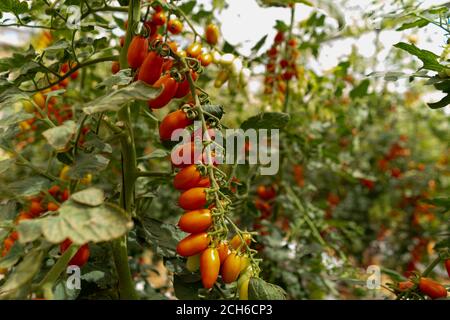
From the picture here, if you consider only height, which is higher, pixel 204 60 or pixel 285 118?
pixel 204 60

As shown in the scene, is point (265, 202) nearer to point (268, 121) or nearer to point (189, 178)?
point (268, 121)

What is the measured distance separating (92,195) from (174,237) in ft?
1.09

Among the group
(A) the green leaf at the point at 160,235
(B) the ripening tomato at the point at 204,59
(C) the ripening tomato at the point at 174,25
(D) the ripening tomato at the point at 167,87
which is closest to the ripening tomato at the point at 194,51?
(B) the ripening tomato at the point at 204,59

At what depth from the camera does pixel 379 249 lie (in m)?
3.42

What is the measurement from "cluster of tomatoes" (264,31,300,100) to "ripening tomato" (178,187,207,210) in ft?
3.13

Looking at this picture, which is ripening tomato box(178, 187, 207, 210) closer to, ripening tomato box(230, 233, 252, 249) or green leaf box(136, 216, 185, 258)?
ripening tomato box(230, 233, 252, 249)

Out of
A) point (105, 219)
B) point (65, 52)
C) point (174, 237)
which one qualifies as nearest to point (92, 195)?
point (105, 219)

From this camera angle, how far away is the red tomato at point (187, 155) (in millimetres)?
692

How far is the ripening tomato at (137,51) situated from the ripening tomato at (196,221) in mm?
262

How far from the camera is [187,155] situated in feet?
2.27

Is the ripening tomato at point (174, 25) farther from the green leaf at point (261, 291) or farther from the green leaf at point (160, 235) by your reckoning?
the green leaf at point (261, 291)

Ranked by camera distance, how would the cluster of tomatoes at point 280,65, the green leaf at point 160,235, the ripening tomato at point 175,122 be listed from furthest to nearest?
the cluster of tomatoes at point 280,65 → the green leaf at point 160,235 → the ripening tomato at point 175,122

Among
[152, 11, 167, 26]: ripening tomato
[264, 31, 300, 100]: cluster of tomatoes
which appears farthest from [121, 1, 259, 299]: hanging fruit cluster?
[264, 31, 300, 100]: cluster of tomatoes
